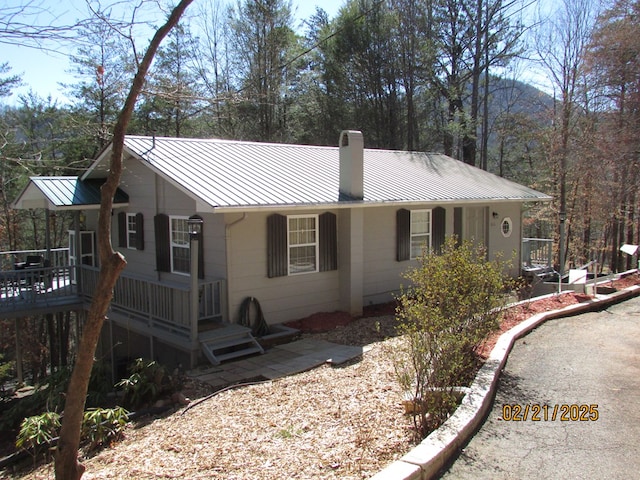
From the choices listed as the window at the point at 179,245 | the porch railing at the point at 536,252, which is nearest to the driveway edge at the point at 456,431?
the window at the point at 179,245

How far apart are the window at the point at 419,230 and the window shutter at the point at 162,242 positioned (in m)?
5.75

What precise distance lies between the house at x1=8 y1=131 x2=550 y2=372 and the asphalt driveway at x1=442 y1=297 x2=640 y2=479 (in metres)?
4.01

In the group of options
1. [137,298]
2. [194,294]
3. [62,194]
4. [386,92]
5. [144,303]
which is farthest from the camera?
[386,92]

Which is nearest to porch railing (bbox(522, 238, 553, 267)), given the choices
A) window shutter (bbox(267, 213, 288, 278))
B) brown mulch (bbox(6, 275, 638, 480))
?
window shutter (bbox(267, 213, 288, 278))

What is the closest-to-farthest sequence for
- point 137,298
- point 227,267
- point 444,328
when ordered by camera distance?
point 444,328
point 227,267
point 137,298

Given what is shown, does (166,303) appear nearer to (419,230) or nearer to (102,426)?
(102,426)

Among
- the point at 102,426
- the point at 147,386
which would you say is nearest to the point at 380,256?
the point at 147,386

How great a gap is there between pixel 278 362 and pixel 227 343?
1.02 m

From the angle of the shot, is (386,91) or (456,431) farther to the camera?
(386,91)

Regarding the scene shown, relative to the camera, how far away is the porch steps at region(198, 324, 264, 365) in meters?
8.08

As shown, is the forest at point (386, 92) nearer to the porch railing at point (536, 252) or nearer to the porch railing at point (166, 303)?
the porch railing at point (536, 252)

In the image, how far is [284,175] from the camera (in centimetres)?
1073

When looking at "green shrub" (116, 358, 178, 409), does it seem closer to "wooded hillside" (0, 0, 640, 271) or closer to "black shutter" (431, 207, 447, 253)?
"black shutter" (431, 207, 447, 253)

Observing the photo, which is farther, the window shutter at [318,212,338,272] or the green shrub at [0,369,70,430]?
the window shutter at [318,212,338,272]
